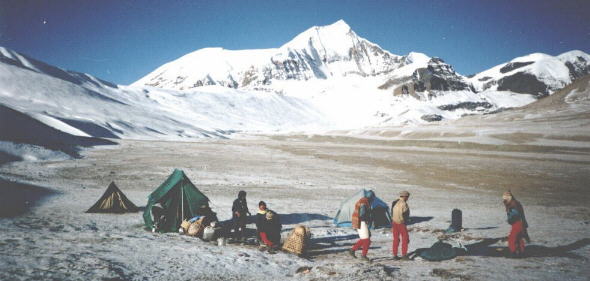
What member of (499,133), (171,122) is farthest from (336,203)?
(171,122)

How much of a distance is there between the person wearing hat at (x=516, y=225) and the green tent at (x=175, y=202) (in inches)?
403

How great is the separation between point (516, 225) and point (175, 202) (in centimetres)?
1150

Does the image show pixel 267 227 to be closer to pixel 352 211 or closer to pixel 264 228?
pixel 264 228

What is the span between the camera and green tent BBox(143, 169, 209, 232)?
40.7 ft

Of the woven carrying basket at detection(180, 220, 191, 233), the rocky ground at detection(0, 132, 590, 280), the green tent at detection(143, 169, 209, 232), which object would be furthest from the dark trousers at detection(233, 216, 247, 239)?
the green tent at detection(143, 169, 209, 232)

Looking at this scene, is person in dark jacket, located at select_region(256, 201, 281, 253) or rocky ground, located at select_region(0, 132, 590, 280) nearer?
rocky ground, located at select_region(0, 132, 590, 280)

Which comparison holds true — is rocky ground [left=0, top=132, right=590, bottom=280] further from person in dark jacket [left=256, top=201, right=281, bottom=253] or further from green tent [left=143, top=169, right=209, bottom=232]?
green tent [left=143, top=169, right=209, bottom=232]

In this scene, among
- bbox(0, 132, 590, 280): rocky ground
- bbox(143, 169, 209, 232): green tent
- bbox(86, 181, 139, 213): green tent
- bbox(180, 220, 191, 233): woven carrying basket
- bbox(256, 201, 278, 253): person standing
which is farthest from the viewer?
bbox(86, 181, 139, 213): green tent

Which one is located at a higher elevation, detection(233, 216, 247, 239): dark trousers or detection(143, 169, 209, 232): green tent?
detection(143, 169, 209, 232): green tent

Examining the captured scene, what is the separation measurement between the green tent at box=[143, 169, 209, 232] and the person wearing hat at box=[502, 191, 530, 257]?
33.5ft

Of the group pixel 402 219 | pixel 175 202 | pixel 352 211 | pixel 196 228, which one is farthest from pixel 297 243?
pixel 175 202

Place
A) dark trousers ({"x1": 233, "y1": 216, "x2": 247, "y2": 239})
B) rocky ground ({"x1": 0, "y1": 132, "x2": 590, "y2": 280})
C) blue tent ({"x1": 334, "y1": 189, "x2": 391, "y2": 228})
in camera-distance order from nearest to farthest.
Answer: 1. rocky ground ({"x1": 0, "y1": 132, "x2": 590, "y2": 280})
2. dark trousers ({"x1": 233, "y1": 216, "x2": 247, "y2": 239})
3. blue tent ({"x1": 334, "y1": 189, "x2": 391, "y2": 228})

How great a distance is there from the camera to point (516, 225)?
930 centimetres

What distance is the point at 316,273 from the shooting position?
27.6 feet
